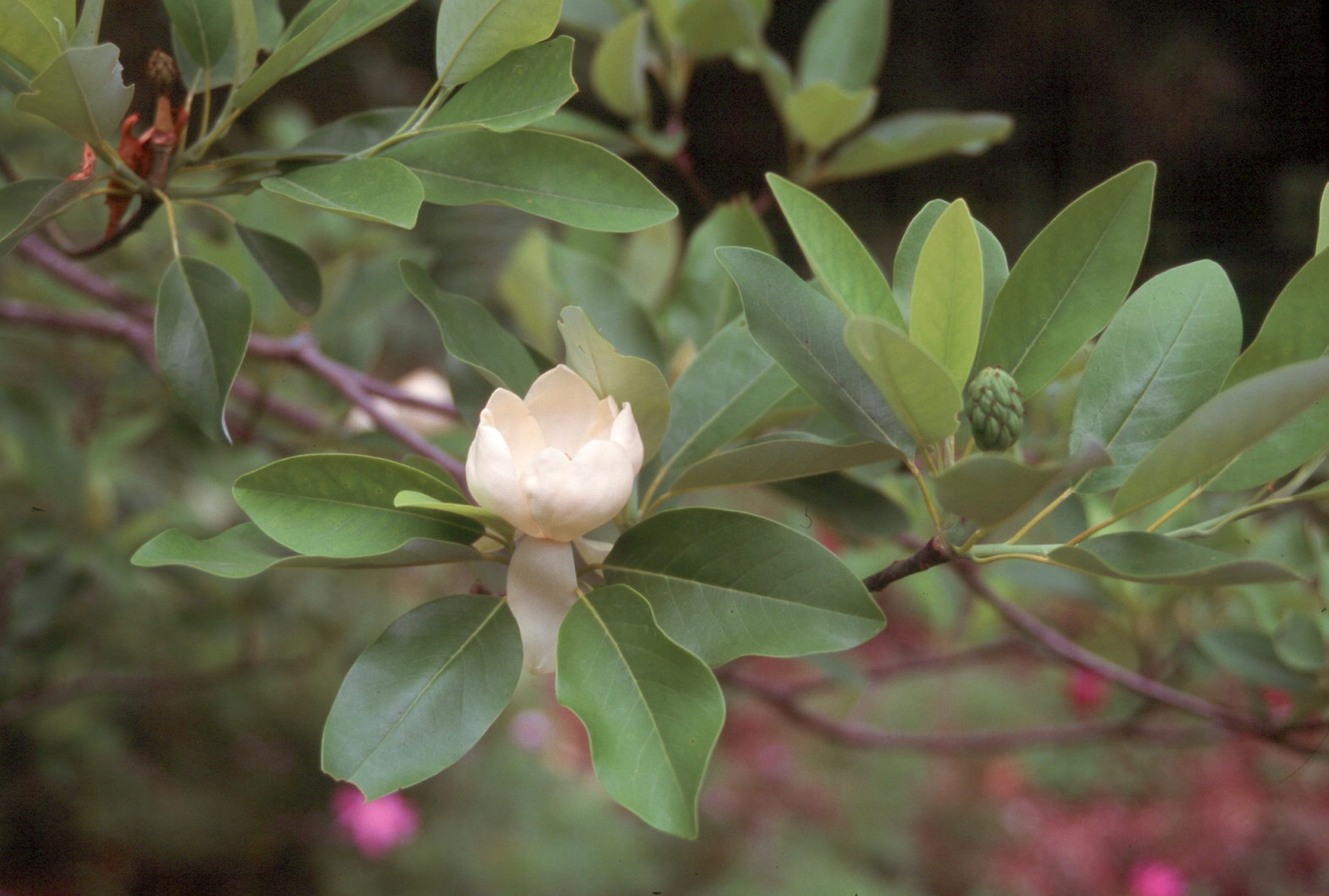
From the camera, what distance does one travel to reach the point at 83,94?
0.38 meters

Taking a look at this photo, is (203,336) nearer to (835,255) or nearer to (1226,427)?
(835,255)

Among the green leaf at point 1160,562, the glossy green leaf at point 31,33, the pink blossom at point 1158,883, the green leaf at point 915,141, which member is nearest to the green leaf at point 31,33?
the glossy green leaf at point 31,33

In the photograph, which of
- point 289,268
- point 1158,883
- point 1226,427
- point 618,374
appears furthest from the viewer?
point 1158,883

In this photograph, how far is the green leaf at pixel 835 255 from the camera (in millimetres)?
380

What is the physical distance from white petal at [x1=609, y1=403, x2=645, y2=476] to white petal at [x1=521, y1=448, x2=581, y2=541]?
25mm

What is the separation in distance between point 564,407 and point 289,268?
225 mm

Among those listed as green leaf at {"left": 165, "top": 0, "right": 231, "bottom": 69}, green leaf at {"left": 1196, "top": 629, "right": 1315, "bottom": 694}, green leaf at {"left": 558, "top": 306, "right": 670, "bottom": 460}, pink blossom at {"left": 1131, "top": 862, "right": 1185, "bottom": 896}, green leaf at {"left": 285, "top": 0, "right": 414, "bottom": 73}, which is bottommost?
pink blossom at {"left": 1131, "top": 862, "right": 1185, "bottom": 896}

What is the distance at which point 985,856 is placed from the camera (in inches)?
115

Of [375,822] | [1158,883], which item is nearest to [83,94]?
[375,822]

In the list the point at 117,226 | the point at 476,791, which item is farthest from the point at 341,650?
the point at 117,226

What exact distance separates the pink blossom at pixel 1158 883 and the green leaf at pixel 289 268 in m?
2.36

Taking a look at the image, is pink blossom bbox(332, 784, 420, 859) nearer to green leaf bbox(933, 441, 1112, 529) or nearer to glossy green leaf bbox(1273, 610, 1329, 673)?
glossy green leaf bbox(1273, 610, 1329, 673)

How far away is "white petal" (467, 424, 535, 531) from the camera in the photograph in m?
0.38

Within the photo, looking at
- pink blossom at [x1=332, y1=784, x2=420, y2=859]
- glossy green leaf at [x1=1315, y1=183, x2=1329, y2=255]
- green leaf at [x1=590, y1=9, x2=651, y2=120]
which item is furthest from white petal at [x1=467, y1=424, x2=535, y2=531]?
pink blossom at [x1=332, y1=784, x2=420, y2=859]
